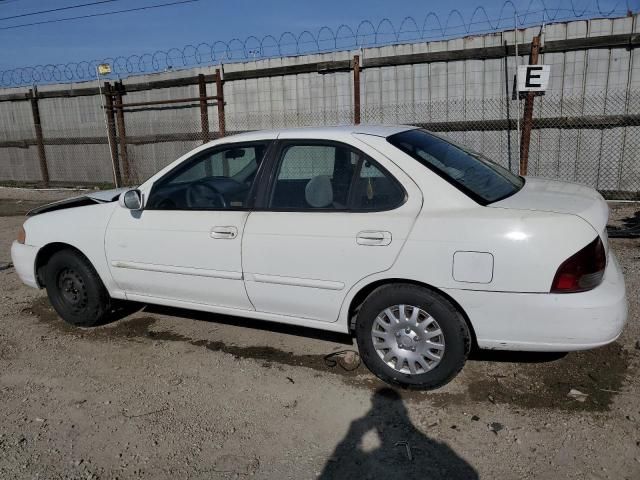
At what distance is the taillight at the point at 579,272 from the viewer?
286 centimetres

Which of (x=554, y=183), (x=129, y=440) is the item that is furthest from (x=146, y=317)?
(x=554, y=183)

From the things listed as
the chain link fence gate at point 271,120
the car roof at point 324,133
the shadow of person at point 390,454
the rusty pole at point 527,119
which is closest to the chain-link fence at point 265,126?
the chain link fence gate at point 271,120

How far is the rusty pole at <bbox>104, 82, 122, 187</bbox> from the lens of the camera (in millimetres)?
12266

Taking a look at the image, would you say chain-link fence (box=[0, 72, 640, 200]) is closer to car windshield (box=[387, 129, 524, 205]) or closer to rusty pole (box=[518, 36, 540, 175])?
rusty pole (box=[518, 36, 540, 175])

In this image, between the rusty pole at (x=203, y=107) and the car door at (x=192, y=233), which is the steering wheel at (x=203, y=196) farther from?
the rusty pole at (x=203, y=107)

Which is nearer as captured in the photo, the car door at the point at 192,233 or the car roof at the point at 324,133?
the car roof at the point at 324,133

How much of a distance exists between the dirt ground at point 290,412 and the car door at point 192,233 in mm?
532

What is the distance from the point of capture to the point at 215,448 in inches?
115

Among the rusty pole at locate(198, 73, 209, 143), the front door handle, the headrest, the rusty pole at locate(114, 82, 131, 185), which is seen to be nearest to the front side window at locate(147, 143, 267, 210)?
the front door handle

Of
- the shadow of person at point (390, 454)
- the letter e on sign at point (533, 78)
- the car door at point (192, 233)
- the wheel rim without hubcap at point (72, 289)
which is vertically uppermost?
the letter e on sign at point (533, 78)

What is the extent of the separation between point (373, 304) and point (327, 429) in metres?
0.80

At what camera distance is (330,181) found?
3.54 metres

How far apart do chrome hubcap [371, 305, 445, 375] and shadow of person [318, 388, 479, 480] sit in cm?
32

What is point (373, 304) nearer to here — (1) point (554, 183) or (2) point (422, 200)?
(2) point (422, 200)
